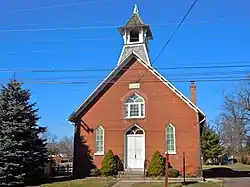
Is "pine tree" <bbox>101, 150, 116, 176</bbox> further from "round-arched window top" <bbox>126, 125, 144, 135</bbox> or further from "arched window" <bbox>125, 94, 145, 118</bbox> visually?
"arched window" <bbox>125, 94, 145, 118</bbox>

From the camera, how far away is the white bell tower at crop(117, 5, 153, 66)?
29609 millimetres

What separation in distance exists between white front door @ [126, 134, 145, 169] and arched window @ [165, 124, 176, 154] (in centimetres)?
181

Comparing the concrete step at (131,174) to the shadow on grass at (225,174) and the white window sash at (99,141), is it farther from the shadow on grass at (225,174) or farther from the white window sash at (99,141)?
the shadow on grass at (225,174)

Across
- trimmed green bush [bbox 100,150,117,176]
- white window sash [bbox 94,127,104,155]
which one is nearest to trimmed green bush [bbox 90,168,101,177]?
trimmed green bush [bbox 100,150,117,176]

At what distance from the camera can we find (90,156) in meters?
26.8

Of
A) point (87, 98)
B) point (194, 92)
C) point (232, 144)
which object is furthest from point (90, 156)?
point (232, 144)

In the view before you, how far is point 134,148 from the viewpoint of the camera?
87.9 ft

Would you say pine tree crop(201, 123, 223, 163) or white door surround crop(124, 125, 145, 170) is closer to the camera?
white door surround crop(124, 125, 145, 170)

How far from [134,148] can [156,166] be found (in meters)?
2.57

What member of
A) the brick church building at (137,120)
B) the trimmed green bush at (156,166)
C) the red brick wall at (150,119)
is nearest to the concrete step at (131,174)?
the brick church building at (137,120)

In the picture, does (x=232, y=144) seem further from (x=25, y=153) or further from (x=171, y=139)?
(x=25, y=153)

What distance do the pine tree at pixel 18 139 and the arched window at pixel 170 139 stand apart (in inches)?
336

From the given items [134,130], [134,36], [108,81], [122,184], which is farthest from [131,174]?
[134,36]

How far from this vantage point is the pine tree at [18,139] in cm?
2159
